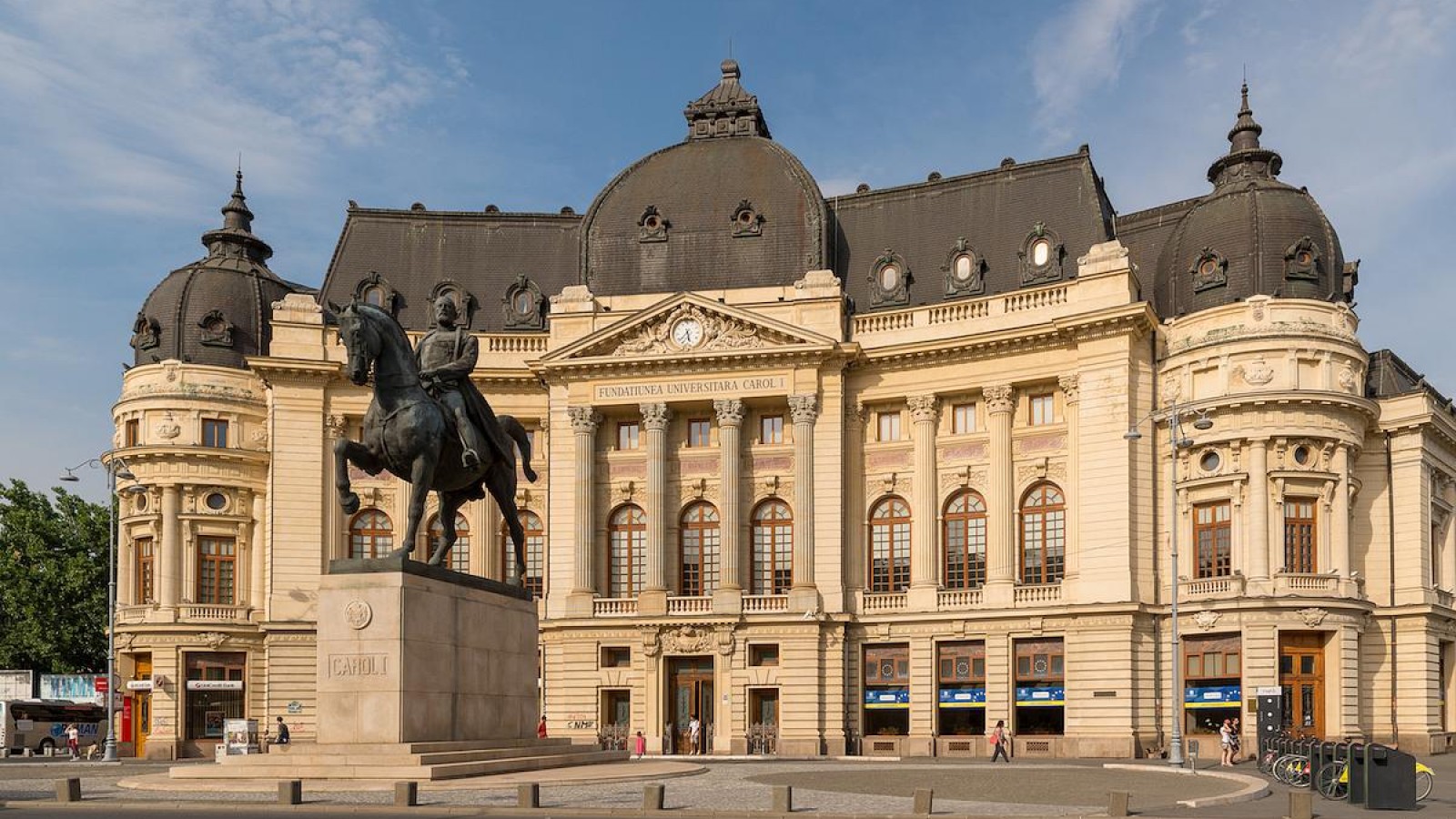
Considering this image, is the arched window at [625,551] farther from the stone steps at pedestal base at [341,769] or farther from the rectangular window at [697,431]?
the stone steps at pedestal base at [341,769]

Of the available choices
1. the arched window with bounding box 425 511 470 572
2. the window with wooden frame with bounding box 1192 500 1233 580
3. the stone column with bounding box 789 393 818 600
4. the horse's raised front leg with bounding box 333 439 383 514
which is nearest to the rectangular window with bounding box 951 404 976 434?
the stone column with bounding box 789 393 818 600

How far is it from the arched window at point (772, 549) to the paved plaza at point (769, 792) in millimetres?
21841

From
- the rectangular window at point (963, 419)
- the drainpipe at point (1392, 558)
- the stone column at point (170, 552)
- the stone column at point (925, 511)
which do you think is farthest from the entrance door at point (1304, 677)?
the stone column at point (170, 552)

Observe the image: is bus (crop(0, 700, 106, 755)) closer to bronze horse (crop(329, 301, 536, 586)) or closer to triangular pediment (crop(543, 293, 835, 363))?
triangular pediment (crop(543, 293, 835, 363))

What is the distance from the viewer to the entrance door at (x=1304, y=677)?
2343 inches

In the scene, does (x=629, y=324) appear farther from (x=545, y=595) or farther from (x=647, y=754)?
(x=647, y=754)

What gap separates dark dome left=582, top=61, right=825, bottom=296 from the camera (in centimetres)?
7062

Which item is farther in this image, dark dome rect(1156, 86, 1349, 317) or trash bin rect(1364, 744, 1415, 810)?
dark dome rect(1156, 86, 1349, 317)

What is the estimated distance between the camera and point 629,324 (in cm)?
Answer: 6850

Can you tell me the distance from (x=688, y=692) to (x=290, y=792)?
40602mm

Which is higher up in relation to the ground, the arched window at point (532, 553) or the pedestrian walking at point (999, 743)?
the arched window at point (532, 553)

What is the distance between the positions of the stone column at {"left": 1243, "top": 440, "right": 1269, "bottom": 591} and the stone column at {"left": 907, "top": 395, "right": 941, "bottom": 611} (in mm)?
12371

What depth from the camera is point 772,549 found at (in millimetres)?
68625

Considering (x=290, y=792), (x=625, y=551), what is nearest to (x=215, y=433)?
(x=625, y=551)
